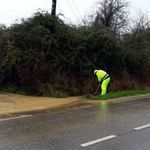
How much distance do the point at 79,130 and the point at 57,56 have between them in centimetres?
978

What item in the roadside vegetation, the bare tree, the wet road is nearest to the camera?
the wet road

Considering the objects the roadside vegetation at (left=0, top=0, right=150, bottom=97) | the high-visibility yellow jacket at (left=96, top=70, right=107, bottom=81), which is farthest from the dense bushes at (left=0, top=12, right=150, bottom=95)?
the high-visibility yellow jacket at (left=96, top=70, right=107, bottom=81)

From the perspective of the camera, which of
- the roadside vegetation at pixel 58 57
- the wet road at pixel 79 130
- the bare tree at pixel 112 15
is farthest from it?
the bare tree at pixel 112 15

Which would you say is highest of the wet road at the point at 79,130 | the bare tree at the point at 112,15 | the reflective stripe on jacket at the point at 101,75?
the bare tree at the point at 112,15

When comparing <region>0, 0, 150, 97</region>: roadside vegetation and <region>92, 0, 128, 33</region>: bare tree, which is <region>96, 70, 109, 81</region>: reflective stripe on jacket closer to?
<region>0, 0, 150, 97</region>: roadside vegetation

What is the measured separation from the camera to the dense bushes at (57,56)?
1805 cm

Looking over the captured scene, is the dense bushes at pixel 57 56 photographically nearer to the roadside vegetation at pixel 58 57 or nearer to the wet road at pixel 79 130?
the roadside vegetation at pixel 58 57

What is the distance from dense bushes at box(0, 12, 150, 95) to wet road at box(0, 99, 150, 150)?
5.51m

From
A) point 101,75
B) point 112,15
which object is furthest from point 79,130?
point 112,15

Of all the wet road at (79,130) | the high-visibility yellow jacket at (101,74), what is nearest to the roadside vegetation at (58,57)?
Answer: the high-visibility yellow jacket at (101,74)

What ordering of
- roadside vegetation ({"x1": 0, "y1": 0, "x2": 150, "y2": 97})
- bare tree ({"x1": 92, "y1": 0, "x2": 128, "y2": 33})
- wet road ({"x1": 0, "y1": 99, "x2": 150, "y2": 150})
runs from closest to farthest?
wet road ({"x1": 0, "y1": 99, "x2": 150, "y2": 150})
roadside vegetation ({"x1": 0, "y1": 0, "x2": 150, "y2": 97})
bare tree ({"x1": 92, "y1": 0, "x2": 128, "y2": 33})

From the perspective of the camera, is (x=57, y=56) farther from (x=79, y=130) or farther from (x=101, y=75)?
(x=79, y=130)

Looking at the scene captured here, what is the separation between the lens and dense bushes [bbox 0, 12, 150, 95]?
18.0 metres

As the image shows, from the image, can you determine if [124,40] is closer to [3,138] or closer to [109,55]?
[109,55]
